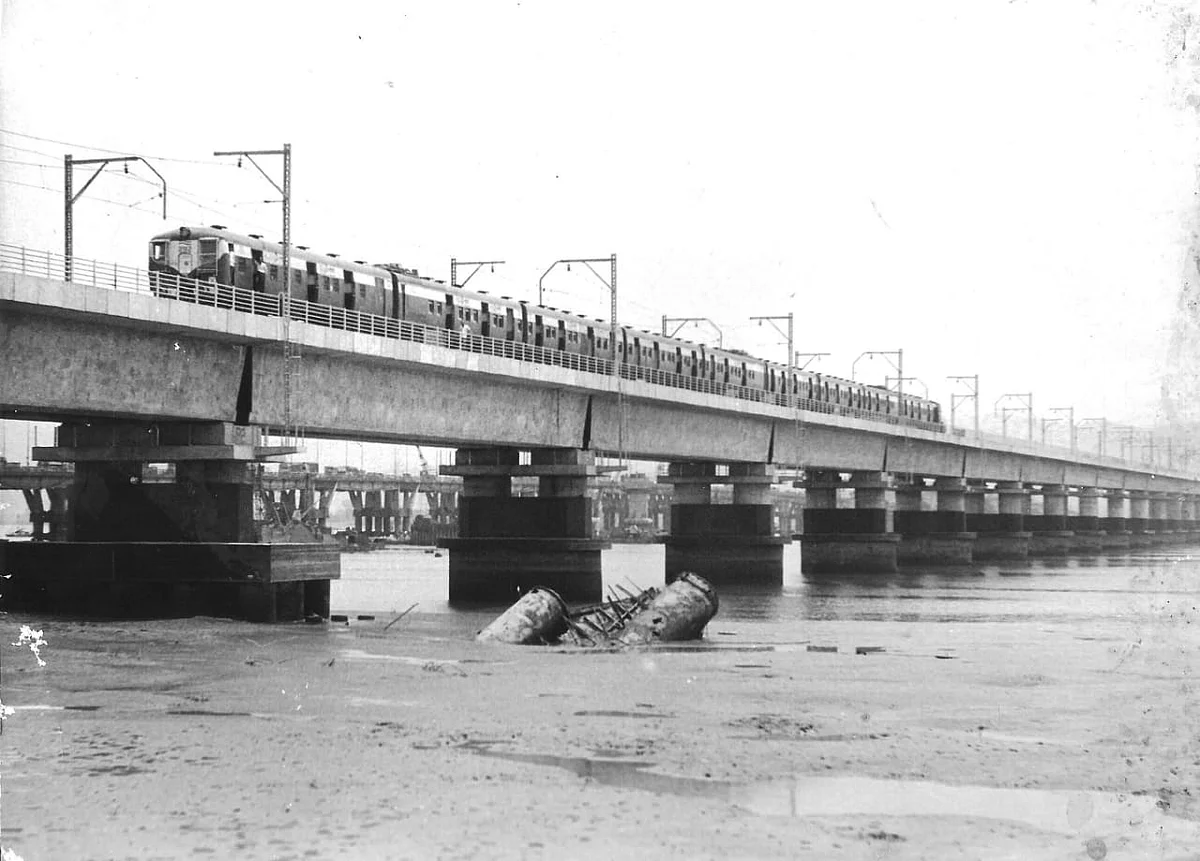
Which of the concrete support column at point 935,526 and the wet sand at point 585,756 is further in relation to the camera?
the concrete support column at point 935,526

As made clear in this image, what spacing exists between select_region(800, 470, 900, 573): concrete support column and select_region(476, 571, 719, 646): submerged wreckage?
65.4 metres

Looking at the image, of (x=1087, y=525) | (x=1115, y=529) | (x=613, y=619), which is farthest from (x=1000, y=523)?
(x=613, y=619)

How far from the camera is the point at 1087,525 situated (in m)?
173

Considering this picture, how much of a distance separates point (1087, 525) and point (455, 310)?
128271 millimetres

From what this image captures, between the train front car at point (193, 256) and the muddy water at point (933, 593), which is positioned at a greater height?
the train front car at point (193, 256)

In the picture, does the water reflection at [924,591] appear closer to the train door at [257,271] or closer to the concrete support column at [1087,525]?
the train door at [257,271]

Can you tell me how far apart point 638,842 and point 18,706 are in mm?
11705

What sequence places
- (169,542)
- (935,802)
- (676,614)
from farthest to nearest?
(169,542), (676,614), (935,802)

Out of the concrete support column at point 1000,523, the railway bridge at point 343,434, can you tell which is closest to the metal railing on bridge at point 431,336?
the railway bridge at point 343,434

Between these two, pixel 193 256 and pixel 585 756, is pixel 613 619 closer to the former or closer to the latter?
pixel 193 256

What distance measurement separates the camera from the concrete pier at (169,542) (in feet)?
133

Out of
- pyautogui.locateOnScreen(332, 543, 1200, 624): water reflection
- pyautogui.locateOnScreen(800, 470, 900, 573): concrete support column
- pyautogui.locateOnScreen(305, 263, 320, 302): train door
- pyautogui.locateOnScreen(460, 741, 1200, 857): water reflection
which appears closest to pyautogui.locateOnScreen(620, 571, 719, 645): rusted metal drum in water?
pyautogui.locateOnScreen(332, 543, 1200, 624): water reflection

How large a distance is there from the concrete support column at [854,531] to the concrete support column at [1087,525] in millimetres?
59814

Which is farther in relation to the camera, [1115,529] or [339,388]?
[1115,529]
